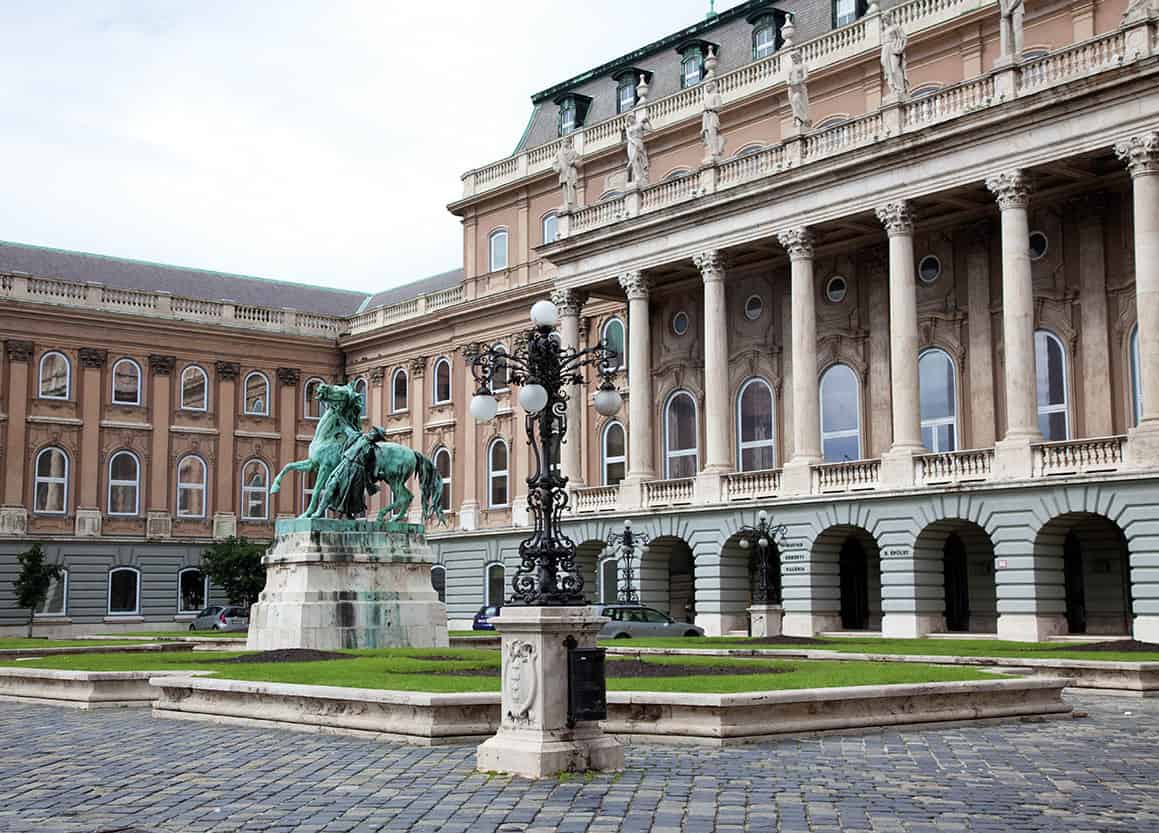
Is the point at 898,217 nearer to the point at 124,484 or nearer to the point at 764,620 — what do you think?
the point at 764,620

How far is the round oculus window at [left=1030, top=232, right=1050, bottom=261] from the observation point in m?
43.4

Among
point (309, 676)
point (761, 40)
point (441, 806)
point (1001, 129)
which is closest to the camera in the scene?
point (441, 806)

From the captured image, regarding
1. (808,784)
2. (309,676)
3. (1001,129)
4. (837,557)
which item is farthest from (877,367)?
(808,784)

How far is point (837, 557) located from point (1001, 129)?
14.1 meters

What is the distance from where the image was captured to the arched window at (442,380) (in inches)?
2598

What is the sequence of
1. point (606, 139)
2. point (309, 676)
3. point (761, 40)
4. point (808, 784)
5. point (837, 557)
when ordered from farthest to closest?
point (606, 139), point (761, 40), point (837, 557), point (309, 676), point (808, 784)

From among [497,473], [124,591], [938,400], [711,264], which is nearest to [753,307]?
[711,264]

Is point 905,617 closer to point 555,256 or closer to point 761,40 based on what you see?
point 555,256

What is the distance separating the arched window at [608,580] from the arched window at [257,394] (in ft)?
73.4

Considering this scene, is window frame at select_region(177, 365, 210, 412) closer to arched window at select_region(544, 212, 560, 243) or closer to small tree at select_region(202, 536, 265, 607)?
small tree at select_region(202, 536, 265, 607)

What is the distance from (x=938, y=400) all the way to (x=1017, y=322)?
6.55 m

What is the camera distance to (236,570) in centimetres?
6225

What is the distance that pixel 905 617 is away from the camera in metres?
41.6

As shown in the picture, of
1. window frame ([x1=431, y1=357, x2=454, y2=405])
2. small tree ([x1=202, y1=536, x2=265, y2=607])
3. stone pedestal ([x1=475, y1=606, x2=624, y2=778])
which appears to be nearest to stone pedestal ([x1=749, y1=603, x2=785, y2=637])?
stone pedestal ([x1=475, y1=606, x2=624, y2=778])
